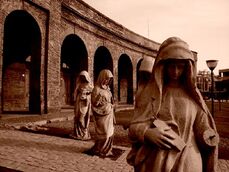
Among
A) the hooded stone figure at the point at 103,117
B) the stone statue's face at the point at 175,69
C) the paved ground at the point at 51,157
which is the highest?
the stone statue's face at the point at 175,69

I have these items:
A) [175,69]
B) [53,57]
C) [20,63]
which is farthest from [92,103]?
[20,63]

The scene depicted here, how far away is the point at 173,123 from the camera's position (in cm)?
182

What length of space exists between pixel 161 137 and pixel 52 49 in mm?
13505

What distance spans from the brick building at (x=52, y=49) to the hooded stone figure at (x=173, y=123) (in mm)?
10440

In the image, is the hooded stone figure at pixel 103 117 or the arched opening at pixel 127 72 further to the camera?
the arched opening at pixel 127 72

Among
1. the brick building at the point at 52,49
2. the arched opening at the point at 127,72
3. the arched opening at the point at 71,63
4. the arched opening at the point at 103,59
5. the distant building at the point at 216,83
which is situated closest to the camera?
the brick building at the point at 52,49

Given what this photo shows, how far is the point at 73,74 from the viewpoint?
20.2 m

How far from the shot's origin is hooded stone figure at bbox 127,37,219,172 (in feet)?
5.81

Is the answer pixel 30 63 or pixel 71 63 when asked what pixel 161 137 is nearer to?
pixel 30 63

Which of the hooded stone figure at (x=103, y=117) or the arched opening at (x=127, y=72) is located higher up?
the arched opening at (x=127, y=72)

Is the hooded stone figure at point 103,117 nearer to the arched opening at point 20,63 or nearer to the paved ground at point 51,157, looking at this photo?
the paved ground at point 51,157

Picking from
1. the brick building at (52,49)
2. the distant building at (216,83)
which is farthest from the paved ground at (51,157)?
the distant building at (216,83)

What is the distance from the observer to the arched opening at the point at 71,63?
1797cm

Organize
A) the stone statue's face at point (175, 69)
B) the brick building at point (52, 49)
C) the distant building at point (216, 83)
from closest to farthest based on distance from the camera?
the stone statue's face at point (175, 69) → the brick building at point (52, 49) → the distant building at point (216, 83)
